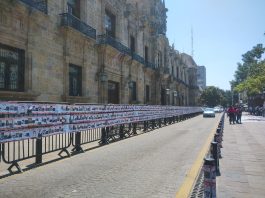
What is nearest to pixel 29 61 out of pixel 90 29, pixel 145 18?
pixel 90 29

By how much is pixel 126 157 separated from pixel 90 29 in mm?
14388

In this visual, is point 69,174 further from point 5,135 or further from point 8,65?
point 8,65

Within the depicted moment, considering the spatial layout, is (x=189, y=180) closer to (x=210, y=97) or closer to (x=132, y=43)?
(x=132, y=43)

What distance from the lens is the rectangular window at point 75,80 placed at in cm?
2062

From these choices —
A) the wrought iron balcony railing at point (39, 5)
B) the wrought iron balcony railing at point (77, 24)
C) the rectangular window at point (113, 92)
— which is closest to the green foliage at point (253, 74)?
the rectangular window at point (113, 92)

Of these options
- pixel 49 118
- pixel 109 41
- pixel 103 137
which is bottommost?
pixel 103 137

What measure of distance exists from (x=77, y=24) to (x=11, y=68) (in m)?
6.57

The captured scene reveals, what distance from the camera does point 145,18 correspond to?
1527 inches

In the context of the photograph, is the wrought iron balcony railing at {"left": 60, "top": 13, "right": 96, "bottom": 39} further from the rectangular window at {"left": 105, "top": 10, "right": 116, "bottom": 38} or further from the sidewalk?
the sidewalk

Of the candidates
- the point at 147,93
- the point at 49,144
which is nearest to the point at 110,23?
the point at 147,93

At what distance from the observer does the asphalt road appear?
5.81m

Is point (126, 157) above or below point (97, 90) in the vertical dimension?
below

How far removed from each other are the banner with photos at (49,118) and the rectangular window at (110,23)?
570 inches

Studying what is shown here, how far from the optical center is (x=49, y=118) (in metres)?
8.89
